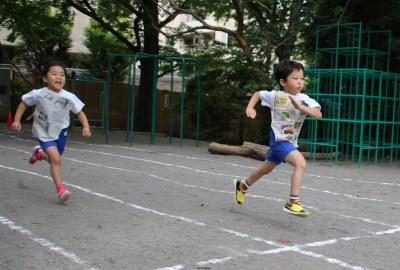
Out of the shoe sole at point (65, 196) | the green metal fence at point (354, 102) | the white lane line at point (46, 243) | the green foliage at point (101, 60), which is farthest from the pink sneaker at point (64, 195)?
the green foliage at point (101, 60)

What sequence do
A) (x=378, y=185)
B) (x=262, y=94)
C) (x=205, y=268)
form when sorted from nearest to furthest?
(x=205, y=268) → (x=262, y=94) → (x=378, y=185)

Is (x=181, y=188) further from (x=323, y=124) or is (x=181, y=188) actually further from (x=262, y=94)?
(x=323, y=124)

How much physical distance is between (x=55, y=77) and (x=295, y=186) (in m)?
2.83

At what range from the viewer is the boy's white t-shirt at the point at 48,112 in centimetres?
596

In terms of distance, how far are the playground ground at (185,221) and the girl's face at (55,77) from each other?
1.26 meters

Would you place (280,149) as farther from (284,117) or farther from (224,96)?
(224,96)

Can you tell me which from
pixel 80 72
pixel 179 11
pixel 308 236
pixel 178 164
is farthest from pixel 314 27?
pixel 80 72

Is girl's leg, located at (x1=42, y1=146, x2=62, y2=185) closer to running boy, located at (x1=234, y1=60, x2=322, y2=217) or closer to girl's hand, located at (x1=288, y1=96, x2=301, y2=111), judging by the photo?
running boy, located at (x1=234, y1=60, x2=322, y2=217)

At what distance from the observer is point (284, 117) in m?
5.56

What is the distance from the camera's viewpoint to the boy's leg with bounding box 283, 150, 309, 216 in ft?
17.0

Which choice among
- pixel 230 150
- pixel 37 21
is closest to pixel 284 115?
pixel 230 150

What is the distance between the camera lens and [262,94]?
5.70 meters

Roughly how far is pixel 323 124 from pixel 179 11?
195 inches

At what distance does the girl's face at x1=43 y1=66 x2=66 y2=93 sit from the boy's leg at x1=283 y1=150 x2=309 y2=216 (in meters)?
2.60
